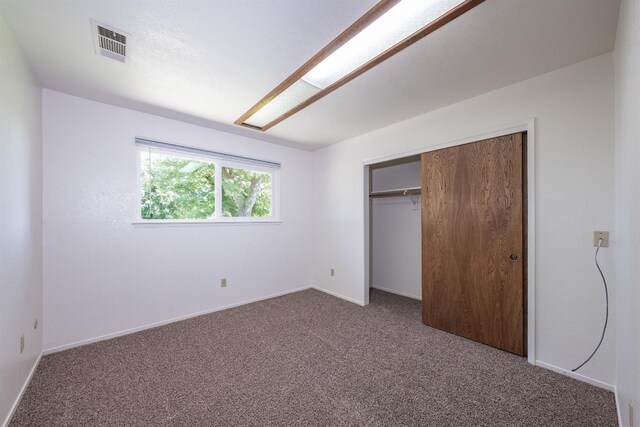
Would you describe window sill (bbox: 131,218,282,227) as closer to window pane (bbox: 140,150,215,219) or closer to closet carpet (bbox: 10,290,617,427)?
window pane (bbox: 140,150,215,219)

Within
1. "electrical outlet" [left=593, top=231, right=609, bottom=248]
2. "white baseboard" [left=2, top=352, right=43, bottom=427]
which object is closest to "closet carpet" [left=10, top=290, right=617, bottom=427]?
"white baseboard" [left=2, top=352, right=43, bottom=427]

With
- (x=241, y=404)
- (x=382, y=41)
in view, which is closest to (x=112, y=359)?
(x=241, y=404)

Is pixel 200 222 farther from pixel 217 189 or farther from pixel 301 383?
pixel 301 383

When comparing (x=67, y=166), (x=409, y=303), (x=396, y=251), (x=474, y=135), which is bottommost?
(x=409, y=303)

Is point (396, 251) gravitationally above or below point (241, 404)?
above

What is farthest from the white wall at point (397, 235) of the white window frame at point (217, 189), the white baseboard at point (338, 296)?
the white window frame at point (217, 189)

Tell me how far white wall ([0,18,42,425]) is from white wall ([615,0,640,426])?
10.1 ft

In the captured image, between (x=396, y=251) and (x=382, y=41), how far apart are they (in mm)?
3036

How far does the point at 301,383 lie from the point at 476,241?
1968 mm

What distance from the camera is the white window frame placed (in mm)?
2740

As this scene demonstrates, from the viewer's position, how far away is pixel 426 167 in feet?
9.14

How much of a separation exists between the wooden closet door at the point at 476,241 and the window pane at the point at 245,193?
226cm

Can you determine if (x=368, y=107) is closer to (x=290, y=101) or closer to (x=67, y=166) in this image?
(x=290, y=101)

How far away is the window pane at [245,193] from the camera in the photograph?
137 inches
